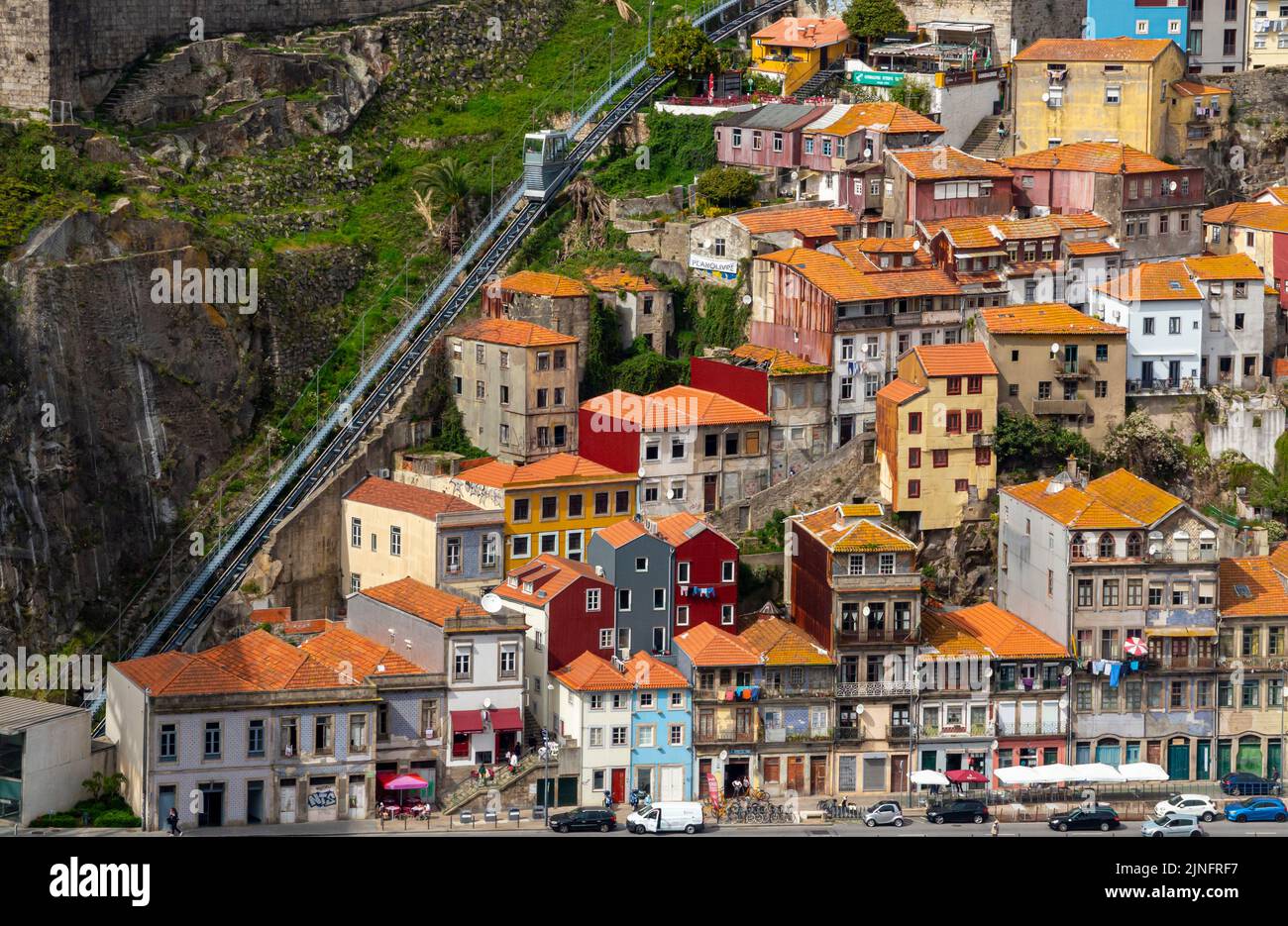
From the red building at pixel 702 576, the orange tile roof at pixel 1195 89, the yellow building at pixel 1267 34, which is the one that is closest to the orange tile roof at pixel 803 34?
the orange tile roof at pixel 1195 89

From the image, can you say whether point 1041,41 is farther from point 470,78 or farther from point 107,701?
point 107,701

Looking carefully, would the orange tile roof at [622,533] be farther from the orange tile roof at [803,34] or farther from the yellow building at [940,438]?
the orange tile roof at [803,34]

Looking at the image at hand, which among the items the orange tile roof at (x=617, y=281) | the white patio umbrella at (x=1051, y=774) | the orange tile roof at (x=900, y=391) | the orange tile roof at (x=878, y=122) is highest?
the orange tile roof at (x=878, y=122)

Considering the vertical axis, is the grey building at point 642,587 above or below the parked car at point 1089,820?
above

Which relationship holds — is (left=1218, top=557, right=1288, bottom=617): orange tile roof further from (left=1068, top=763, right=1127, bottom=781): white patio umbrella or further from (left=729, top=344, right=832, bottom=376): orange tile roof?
(left=729, top=344, right=832, bottom=376): orange tile roof

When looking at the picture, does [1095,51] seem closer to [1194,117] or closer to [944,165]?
[1194,117]

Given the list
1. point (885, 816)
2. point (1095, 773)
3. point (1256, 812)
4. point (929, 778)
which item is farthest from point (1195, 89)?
point (885, 816)
